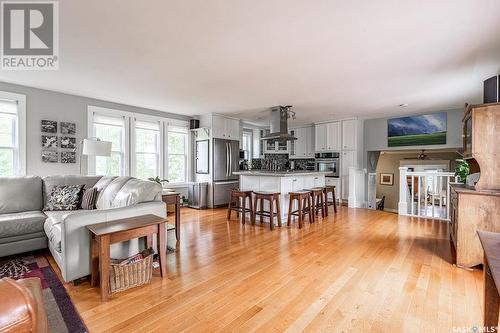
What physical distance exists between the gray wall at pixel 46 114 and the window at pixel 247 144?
4256 millimetres

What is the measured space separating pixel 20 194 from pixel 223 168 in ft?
12.8

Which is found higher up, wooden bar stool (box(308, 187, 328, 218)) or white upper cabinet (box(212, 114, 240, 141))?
white upper cabinet (box(212, 114, 240, 141))

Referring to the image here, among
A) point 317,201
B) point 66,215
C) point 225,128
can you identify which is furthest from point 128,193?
point 225,128

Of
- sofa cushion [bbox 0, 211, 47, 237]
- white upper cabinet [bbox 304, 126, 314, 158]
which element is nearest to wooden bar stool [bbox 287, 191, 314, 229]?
white upper cabinet [bbox 304, 126, 314, 158]

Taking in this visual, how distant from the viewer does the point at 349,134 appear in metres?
6.64

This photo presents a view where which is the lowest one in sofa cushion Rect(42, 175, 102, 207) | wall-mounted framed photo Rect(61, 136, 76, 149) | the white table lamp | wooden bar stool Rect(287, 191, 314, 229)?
wooden bar stool Rect(287, 191, 314, 229)

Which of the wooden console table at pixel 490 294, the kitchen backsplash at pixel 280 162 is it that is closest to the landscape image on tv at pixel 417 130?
the kitchen backsplash at pixel 280 162

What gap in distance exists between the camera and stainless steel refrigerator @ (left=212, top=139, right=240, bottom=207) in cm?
615

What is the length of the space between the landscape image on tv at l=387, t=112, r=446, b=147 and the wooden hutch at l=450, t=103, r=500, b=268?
3.88 metres

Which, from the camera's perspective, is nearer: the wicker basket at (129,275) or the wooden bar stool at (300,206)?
the wicker basket at (129,275)

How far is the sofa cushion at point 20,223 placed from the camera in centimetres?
273

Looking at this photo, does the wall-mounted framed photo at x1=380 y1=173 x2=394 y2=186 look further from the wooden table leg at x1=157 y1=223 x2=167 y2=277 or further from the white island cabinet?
the wooden table leg at x1=157 y1=223 x2=167 y2=277

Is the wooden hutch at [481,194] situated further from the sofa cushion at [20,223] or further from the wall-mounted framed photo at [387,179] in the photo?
the wall-mounted framed photo at [387,179]

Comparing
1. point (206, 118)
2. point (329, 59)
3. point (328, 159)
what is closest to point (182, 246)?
point (329, 59)
